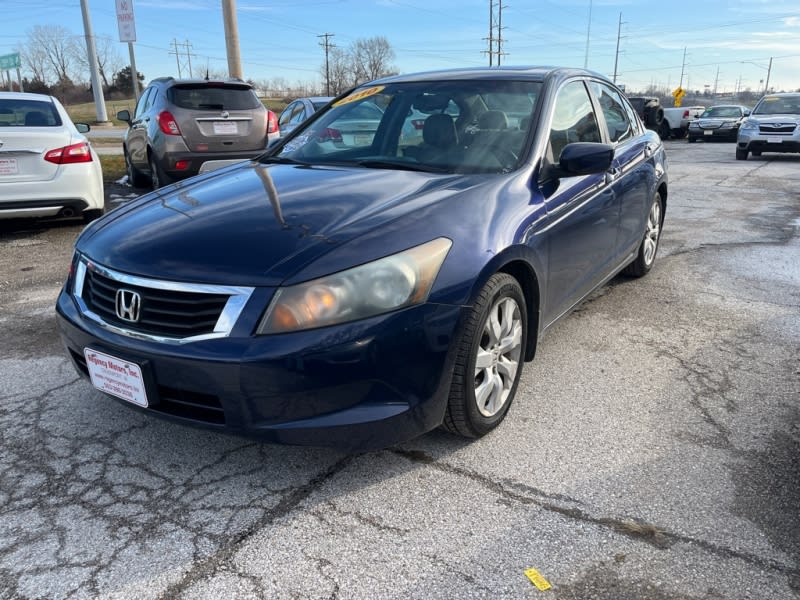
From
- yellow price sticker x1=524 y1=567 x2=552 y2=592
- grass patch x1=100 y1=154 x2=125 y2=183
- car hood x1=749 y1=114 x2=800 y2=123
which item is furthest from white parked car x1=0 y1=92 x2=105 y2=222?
car hood x1=749 y1=114 x2=800 y2=123

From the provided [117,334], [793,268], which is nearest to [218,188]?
[117,334]

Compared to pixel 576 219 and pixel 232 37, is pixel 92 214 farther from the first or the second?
pixel 232 37

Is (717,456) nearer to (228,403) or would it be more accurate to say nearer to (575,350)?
(575,350)

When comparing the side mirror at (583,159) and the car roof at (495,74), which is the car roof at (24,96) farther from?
the side mirror at (583,159)

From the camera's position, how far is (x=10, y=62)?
128 ft

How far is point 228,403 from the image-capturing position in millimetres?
2178

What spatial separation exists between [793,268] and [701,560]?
444 cm

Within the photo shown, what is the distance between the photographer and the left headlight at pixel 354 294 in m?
2.13

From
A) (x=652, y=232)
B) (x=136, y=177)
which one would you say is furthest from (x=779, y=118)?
(x=136, y=177)

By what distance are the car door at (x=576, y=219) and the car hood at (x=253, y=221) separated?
594 mm

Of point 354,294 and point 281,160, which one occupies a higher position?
point 281,160

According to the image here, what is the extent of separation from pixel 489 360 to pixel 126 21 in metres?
23.2

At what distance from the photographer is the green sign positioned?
1524 inches

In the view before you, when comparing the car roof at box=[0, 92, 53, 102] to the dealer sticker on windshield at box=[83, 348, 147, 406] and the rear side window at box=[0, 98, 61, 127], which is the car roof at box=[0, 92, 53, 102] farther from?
the dealer sticker on windshield at box=[83, 348, 147, 406]
